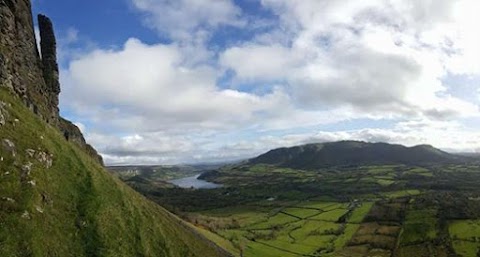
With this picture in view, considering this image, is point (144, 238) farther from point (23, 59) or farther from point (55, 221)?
point (23, 59)

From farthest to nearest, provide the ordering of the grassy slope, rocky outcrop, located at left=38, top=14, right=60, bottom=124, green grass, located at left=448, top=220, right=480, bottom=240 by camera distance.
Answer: green grass, located at left=448, top=220, right=480, bottom=240 < rocky outcrop, located at left=38, top=14, right=60, bottom=124 < the grassy slope

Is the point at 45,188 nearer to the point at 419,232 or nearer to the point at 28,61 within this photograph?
the point at 28,61

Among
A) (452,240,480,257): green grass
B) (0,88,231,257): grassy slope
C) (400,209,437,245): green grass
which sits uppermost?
(0,88,231,257): grassy slope

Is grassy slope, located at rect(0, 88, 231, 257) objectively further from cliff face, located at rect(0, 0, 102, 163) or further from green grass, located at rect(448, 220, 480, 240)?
green grass, located at rect(448, 220, 480, 240)

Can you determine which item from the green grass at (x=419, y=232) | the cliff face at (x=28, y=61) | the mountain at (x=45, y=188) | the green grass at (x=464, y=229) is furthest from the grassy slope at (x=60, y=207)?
the green grass at (x=464, y=229)

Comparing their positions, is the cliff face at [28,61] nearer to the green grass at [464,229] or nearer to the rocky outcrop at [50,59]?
the rocky outcrop at [50,59]

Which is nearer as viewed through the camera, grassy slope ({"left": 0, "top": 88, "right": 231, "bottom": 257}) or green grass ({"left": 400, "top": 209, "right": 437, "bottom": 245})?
grassy slope ({"left": 0, "top": 88, "right": 231, "bottom": 257})

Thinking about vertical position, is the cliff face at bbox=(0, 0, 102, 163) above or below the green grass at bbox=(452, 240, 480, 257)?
above

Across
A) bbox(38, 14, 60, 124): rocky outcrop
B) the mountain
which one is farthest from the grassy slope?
bbox(38, 14, 60, 124): rocky outcrop
